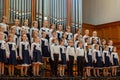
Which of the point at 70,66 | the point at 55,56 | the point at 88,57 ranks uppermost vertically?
the point at 55,56

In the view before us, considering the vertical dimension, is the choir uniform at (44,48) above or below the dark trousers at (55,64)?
above

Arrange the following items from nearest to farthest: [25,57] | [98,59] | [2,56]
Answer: [2,56] → [25,57] → [98,59]

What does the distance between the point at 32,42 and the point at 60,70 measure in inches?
46.9

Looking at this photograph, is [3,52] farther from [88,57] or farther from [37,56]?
[88,57]

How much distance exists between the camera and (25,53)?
24.8 feet

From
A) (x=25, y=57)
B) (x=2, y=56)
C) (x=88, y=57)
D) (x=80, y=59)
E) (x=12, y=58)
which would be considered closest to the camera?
(x=2, y=56)

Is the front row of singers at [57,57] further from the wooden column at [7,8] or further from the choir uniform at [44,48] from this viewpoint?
the wooden column at [7,8]

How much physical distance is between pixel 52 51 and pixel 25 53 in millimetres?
961

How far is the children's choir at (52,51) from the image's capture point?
7.40 m

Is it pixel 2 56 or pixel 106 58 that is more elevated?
pixel 2 56

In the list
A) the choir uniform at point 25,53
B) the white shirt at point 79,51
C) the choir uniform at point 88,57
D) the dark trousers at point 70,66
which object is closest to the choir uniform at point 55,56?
the dark trousers at point 70,66

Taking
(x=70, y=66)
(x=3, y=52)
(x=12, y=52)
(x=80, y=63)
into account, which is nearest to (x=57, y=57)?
(x=70, y=66)

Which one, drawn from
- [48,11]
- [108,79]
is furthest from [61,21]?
[108,79]

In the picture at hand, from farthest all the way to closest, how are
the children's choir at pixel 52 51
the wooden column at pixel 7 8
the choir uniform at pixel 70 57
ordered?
1. the wooden column at pixel 7 8
2. the choir uniform at pixel 70 57
3. the children's choir at pixel 52 51
